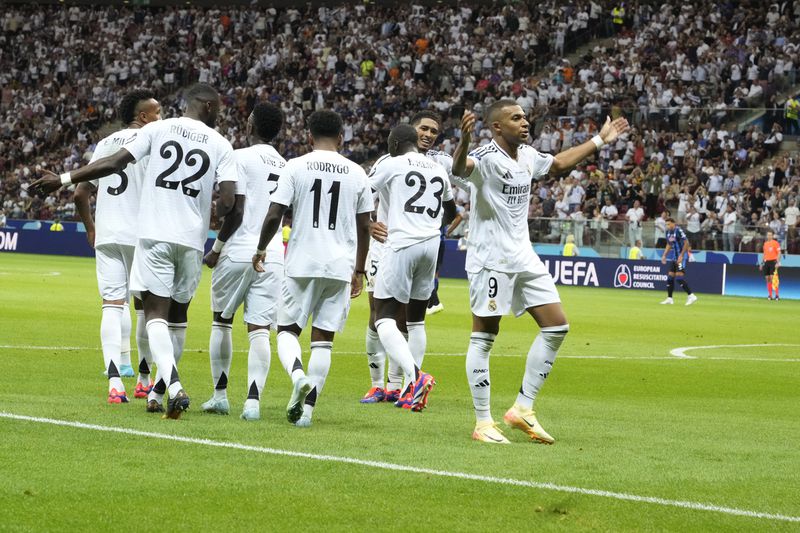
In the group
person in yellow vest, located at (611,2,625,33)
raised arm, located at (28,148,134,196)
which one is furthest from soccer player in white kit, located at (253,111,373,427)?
person in yellow vest, located at (611,2,625,33)

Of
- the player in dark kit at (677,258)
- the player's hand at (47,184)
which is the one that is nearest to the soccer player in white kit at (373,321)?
the player's hand at (47,184)

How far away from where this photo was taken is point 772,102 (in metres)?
37.8

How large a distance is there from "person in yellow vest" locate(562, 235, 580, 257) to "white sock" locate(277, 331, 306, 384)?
27.0 meters

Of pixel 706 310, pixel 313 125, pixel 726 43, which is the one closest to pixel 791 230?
pixel 706 310

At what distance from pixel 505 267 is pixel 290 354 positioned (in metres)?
1.70

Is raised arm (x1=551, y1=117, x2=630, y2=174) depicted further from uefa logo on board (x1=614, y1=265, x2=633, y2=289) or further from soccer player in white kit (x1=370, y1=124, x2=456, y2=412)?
uefa logo on board (x1=614, y1=265, x2=633, y2=289)

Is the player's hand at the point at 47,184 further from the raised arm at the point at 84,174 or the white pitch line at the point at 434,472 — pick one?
the white pitch line at the point at 434,472

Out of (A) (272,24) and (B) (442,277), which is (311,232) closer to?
(B) (442,277)

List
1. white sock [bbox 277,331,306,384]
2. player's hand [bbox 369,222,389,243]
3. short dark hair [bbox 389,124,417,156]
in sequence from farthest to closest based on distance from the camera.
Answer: short dark hair [bbox 389,124,417,156] → player's hand [bbox 369,222,389,243] → white sock [bbox 277,331,306,384]

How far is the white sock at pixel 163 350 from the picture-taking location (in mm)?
8492

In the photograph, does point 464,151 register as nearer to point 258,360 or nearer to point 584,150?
point 584,150

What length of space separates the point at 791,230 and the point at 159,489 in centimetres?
2851

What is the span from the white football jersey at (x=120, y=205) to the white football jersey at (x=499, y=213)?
3016mm

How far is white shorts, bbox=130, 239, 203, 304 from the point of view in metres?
8.73
